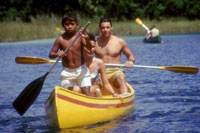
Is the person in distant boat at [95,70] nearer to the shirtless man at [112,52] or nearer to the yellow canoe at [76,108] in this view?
the yellow canoe at [76,108]

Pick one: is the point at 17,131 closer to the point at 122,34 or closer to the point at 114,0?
the point at 122,34

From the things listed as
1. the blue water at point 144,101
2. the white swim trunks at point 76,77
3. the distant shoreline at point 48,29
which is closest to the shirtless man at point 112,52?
the blue water at point 144,101

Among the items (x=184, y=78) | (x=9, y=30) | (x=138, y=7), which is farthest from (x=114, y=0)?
(x=184, y=78)

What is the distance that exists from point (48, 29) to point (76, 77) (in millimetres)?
20206

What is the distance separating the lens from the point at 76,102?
6.65 meters

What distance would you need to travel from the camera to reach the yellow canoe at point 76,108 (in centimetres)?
653

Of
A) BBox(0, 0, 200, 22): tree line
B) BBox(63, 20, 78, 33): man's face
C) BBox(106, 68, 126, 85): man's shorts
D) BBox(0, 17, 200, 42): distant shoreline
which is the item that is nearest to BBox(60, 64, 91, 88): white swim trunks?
BBox(63, 20, 78, 33): man's face

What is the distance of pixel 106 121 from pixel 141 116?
73 centimetres

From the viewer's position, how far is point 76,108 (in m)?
6.71

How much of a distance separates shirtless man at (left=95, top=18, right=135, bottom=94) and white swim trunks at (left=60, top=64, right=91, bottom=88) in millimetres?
1161

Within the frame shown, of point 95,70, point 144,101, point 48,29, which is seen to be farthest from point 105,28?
point 48,29

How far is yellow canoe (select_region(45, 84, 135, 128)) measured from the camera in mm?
6531

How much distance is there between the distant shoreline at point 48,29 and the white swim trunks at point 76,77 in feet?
61.0

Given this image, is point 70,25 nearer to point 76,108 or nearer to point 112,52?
point 76,108
